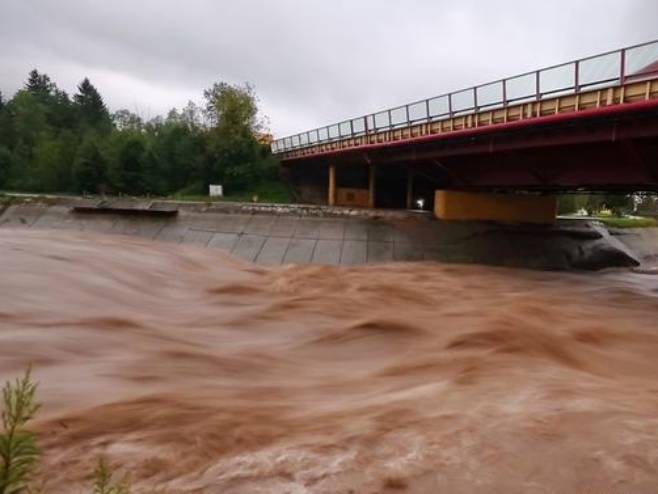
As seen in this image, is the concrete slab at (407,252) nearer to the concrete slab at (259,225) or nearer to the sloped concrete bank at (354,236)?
the sloped concrete bank at (354,236)

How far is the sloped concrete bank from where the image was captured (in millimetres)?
22078

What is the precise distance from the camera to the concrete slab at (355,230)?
2277 centimetres

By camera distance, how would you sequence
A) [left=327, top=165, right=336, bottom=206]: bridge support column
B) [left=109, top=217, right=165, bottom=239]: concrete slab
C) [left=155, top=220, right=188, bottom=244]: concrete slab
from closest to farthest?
[left=155, top=220, right=188, bottom=244]: concrete slab
[left=109, top=217, right=165, bottom=239]: concrete slab
[left=327, top=165, right=336, bottom=206]: bridge support column

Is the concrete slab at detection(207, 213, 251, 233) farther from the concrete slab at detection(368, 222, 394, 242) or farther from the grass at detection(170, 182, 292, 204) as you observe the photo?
the grass at detection(170, 182, 292, 204)

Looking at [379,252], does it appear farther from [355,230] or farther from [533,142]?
[533,142]

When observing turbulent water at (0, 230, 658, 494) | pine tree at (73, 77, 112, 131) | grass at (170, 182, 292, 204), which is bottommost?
turbulent water at (0, 230, 658, 494)

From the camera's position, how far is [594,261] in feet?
76.7

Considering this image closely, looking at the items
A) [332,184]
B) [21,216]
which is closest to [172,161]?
[332,184]

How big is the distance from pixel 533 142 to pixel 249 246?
11932 millimetres

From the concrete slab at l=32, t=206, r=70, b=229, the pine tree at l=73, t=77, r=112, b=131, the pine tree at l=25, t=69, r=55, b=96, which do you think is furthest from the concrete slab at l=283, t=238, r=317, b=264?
the pine tree at l=25, t=69, r=55, b=96

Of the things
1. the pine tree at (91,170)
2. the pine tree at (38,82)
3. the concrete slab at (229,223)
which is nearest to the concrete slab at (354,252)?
the concrete slab at (229,223)

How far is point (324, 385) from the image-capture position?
6277mm

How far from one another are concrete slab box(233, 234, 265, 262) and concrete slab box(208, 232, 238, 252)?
0.25 m

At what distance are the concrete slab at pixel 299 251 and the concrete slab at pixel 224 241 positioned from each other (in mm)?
2561
